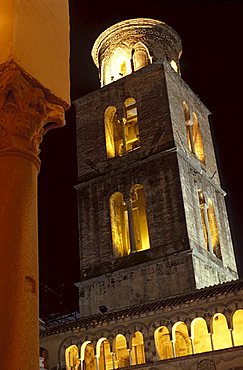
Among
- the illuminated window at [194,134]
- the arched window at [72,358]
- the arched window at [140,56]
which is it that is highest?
the arched window at [140,56]

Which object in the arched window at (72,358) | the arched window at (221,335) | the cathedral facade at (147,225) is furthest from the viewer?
Result: the arched window at (72,358)

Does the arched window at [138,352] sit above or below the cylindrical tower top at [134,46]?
below

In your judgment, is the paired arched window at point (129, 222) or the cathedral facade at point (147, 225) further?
the paired arched window at point (129, 222)

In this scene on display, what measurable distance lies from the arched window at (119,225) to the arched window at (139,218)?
0.46 meters

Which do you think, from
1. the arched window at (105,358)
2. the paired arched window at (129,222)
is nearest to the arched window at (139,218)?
the paired arched window at (129,222)

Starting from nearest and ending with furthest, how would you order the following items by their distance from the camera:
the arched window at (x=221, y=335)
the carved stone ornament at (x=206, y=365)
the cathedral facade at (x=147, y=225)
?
1. the carved stone ornament at (x=206, y=365)
2. the cathedral facade at (x=147, y=225)
3. the arched window at (x=221, y=335)

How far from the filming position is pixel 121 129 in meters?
28.7

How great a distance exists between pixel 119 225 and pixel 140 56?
8791 mm

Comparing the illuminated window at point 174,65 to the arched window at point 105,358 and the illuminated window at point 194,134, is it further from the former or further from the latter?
the arched window at point 105,358

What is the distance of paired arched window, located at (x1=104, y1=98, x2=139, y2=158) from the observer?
92.4 feet

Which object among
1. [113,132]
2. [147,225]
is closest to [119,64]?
[113,132]

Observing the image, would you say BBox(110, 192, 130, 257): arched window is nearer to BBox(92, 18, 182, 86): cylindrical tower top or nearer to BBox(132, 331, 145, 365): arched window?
BBox(132, 331, 145, 365): arched window

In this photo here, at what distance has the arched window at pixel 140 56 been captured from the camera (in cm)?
2922

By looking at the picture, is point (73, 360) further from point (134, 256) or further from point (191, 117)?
point (191, 117)
